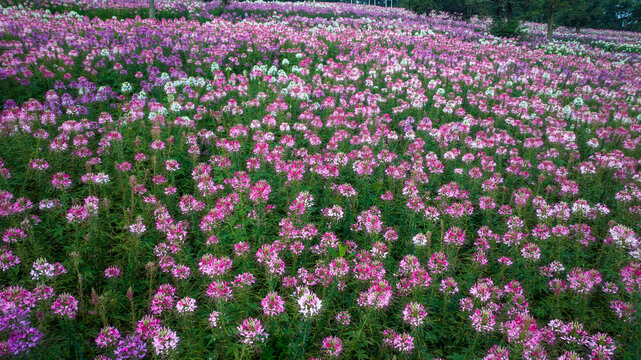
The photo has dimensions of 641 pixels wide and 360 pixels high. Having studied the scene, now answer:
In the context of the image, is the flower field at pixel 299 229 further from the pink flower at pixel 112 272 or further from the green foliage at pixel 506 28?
the green foliage at pixel 506 28

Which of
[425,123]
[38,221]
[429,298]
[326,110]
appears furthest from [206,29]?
[429,298]

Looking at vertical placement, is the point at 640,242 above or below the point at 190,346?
above

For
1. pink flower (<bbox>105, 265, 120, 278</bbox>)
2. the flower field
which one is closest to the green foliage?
the flower field

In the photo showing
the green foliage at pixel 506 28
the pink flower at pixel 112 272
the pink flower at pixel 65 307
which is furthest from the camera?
the green foliage at pixel 506 28

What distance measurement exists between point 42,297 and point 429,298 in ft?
12.5

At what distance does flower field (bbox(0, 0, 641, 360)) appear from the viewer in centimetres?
305

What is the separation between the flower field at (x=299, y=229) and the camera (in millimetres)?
3053

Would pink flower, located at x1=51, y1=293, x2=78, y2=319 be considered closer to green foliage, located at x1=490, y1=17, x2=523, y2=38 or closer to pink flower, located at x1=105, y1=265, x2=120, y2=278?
pink flower, located at x1=105, y1=265, x2=120, y2=278

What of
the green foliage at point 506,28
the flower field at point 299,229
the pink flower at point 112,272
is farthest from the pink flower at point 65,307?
the green foliage at point 506,28

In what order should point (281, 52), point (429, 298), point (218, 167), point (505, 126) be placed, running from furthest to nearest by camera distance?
1. point (281, 52)
2. point (505, 126)
3. point (218, 167)
4. point (429, 298)

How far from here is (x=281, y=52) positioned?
43.3 feet

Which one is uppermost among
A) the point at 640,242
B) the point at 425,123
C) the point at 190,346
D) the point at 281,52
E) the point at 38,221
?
the point at 281,52

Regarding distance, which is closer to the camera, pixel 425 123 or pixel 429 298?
pixel 429 298

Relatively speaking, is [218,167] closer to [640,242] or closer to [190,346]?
[190,346]
